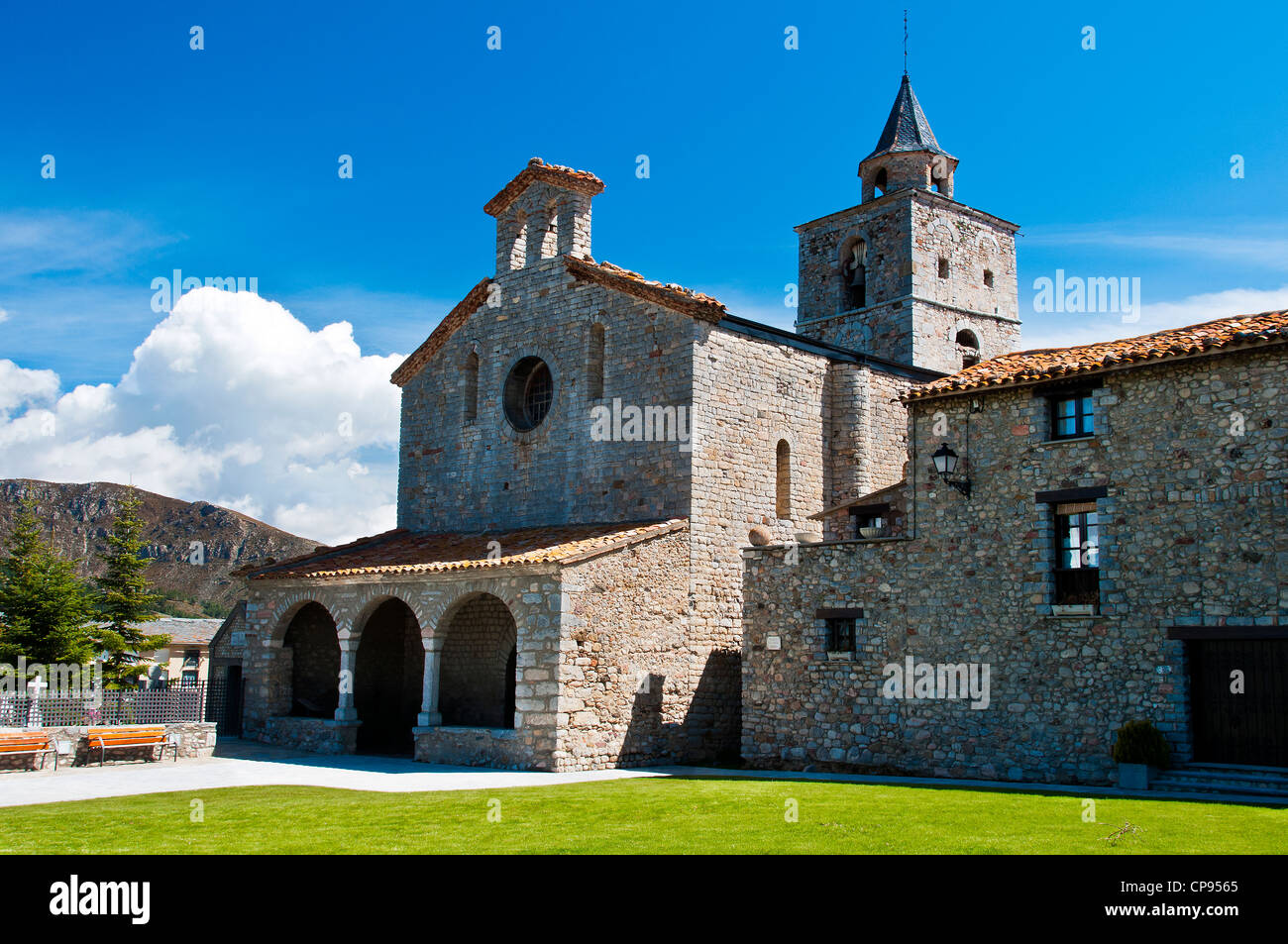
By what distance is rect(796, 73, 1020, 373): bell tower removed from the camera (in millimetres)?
31906

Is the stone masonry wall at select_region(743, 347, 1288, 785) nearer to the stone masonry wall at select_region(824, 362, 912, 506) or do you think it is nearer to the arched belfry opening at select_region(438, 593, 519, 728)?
the stone masonry wall at select_region(824, 362, 912, 506)

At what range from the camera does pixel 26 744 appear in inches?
763

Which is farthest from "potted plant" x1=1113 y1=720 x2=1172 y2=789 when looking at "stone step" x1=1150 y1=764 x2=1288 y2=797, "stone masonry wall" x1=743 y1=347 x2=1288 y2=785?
"stone masonry wall" x1=743 y1=347 x2=1288 y2=785

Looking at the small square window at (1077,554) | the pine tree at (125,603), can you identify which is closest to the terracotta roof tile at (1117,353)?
the small square window at (1077,554)

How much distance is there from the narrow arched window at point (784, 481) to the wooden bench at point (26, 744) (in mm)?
15132

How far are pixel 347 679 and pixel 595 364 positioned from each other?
897 cm

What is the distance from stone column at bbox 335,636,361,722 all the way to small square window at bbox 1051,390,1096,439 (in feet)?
49.6

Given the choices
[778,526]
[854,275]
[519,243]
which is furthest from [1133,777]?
[854,275]

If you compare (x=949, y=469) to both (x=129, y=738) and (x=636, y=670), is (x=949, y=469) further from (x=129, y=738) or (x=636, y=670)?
(x=129, y=738)
